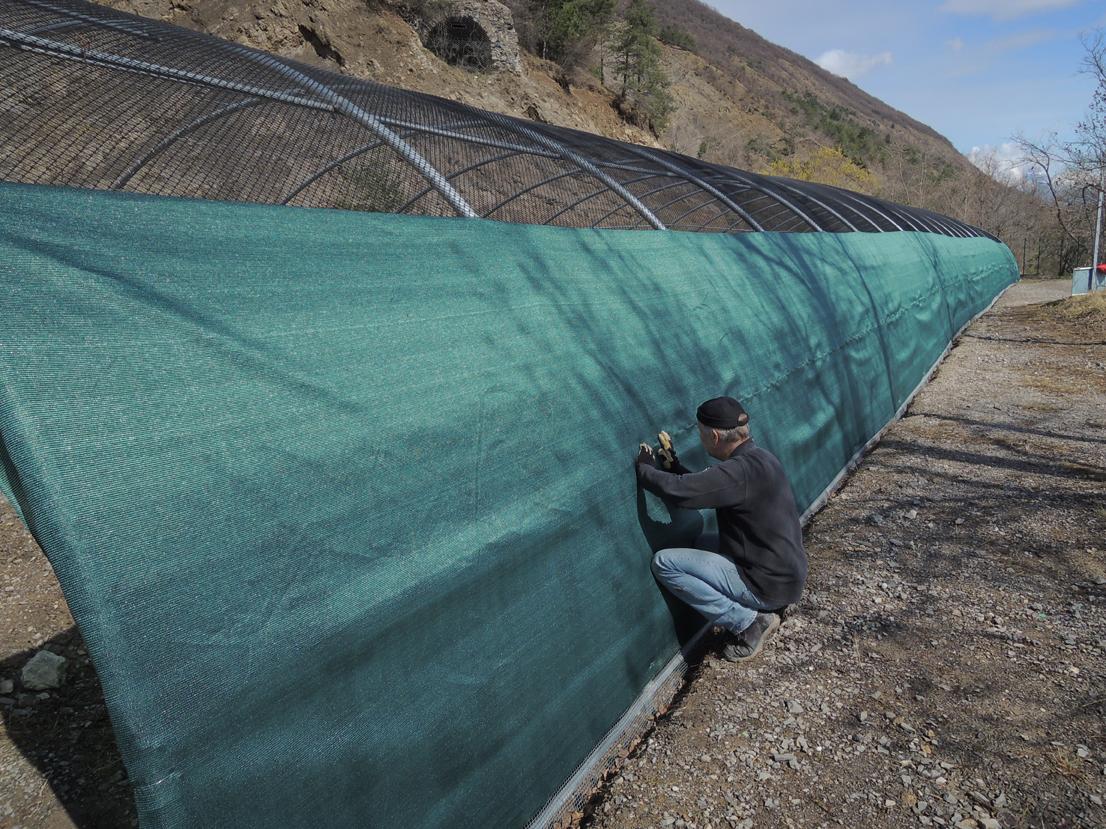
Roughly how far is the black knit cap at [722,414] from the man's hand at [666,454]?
206 mm

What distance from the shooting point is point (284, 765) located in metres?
1.47

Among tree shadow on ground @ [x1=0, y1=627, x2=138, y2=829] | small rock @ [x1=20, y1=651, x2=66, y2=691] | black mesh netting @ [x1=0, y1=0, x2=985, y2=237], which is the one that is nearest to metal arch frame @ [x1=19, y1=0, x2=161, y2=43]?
black mesh netting @ [x1=0, y1=0, x2=985, y2=237]

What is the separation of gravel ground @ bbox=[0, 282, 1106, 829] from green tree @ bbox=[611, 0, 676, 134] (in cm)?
2569

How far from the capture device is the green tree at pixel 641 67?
27453 millimetres

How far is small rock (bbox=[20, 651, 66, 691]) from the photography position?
3082 millimetres

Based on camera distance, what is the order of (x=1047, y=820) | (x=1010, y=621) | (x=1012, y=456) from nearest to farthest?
1. (x=1047, y=820)
2. (x=1010, y=621)
3. (x=1012, y=456)

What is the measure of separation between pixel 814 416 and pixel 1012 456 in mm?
2319

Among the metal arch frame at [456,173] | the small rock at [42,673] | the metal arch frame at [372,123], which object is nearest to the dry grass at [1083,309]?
the metal arch frame at [456,173]

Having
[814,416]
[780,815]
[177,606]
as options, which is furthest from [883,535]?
[177,606]

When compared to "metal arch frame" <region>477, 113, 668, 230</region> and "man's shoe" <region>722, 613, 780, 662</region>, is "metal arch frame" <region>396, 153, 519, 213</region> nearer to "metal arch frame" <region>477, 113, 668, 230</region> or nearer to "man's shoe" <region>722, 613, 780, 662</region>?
"metal arch frame" <region>477, 113, 668, 230</region>

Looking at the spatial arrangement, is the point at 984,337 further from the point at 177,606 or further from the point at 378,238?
the point at 177,606

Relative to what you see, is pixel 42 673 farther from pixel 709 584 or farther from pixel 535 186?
pixel 535 186

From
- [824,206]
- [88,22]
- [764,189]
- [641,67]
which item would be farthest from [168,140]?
[641,67]

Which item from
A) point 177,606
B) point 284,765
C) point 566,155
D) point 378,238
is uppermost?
point 566,155
